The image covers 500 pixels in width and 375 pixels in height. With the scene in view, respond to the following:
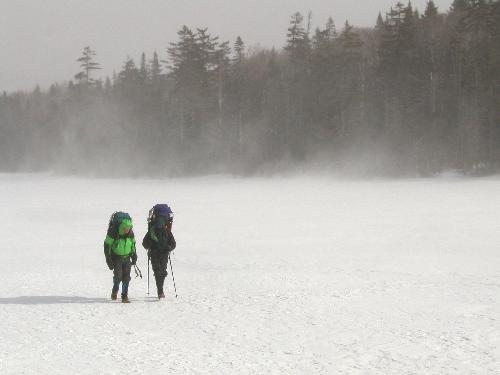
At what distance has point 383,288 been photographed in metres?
10.0

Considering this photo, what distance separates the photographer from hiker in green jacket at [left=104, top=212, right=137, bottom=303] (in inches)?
355

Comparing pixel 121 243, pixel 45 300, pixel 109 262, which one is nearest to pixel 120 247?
pixel 121 243

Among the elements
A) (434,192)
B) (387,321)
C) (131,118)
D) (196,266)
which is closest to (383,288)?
(387,321)

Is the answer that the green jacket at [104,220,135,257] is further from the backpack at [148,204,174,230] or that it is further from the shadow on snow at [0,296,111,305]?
the shadow on snow at [0,296,111,305]

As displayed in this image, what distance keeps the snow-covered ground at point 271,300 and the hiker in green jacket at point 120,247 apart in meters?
0.51

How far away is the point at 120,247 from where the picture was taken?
29.7 ft

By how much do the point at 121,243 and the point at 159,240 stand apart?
651 mm

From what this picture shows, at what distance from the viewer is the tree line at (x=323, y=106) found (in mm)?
46044

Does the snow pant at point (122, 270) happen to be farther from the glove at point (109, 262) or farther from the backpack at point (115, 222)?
the backpack at point (115, 222)

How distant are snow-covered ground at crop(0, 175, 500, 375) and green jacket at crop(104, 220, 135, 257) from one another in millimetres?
914

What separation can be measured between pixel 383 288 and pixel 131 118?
68395mm

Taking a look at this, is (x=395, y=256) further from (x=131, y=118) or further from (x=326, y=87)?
(x=131, y=118)

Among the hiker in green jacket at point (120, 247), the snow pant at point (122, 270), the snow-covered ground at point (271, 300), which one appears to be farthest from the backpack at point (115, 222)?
the snow-covered ground at point (271, 300)

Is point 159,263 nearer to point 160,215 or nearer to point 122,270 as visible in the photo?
point 122,270
